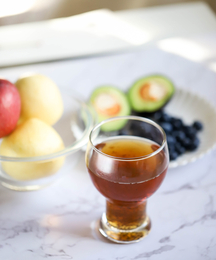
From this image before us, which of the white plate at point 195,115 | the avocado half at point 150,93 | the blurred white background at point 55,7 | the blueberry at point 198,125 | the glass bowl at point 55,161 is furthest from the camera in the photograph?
the blurred white background at point 55,7

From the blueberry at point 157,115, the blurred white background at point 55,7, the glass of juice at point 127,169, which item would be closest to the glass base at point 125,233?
the glass of juice at point 127,169

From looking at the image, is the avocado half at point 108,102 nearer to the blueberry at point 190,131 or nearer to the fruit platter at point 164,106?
the fruit platter at point 164,106

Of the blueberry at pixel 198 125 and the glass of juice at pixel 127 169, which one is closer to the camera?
the glass of juice at pixel 127 169

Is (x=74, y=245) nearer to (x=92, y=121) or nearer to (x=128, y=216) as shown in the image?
(x=128, y=216)

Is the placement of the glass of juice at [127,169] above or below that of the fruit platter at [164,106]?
above

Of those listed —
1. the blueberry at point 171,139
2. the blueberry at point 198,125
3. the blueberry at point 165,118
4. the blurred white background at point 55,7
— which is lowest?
the blurred white background at point 55,7

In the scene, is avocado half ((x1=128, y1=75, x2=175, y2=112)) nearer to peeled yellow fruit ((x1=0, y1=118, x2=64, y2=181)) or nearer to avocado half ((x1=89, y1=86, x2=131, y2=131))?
avocado half ((x1=89, y1=86, x2=131, y2=131))

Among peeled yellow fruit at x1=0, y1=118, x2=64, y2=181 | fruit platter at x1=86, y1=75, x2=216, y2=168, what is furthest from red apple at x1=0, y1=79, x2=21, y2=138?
fruit platter at x1=86, y1=75, x2=216, y2=168

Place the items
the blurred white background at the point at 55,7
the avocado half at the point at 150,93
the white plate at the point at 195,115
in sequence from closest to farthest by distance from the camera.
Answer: the white plate at the point at 195,115 < the avocado half at the point at 150,93 < the blurred white background at the point at 55,7
